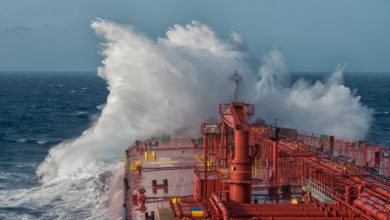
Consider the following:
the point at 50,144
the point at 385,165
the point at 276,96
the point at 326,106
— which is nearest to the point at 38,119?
the point at 50,144

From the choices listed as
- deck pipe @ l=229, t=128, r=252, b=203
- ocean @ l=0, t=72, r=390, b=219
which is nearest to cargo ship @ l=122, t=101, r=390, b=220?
deck pipe @ l=229, t=128, r=252, b=203

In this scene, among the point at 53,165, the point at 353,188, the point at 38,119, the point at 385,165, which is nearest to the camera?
the point at 353,188

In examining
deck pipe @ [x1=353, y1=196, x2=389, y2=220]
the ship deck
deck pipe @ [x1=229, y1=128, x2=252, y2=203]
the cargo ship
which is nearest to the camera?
deck pipe @ [x1=353, y1=196, x2=389, y2=220]

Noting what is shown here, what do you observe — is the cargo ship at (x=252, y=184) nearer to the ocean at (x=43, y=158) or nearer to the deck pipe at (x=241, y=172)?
the deck pipe at (x=241, y=172)

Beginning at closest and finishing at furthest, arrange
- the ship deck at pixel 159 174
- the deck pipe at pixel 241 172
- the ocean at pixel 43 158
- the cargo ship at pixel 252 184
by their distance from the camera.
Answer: the cargo ship at pixel 252 184 < the deck pipe at pixel 241 172 < the ship deck at pixel 159 174 < the ocean at pixel 43 158

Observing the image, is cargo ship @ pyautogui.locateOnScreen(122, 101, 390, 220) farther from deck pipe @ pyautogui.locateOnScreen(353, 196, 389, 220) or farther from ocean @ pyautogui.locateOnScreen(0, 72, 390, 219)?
ocean @ pyautogui.locateOnScreen(0, 72, 390, 219)

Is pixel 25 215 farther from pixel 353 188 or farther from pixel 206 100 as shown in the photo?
pixel 206 100

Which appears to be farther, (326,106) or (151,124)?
(326,106)

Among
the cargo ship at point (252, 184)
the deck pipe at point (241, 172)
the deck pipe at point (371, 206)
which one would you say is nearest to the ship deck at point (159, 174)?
the cargo ship at point (252, 184)
